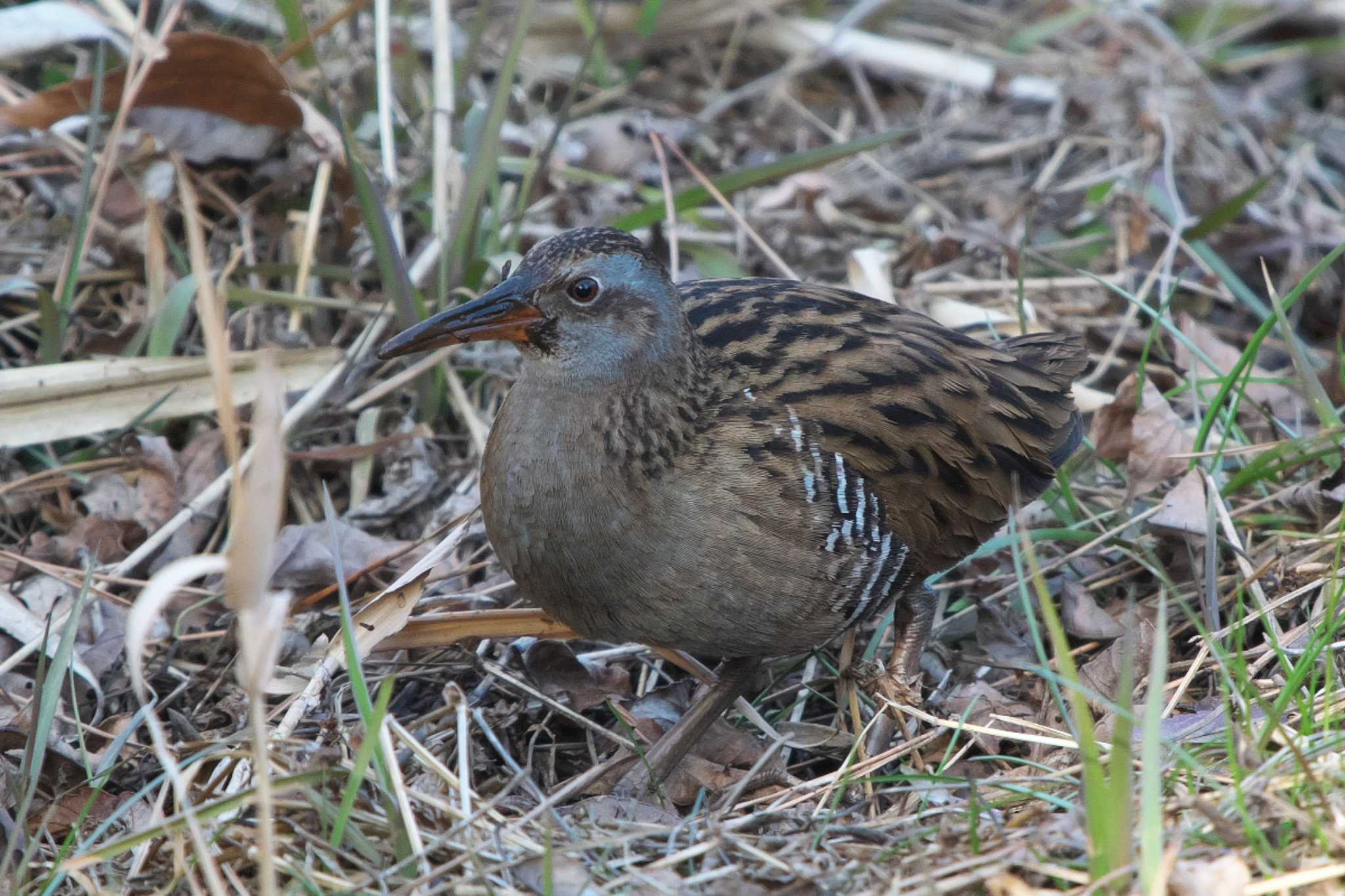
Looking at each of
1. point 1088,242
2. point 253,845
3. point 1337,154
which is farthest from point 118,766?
point 1337,154

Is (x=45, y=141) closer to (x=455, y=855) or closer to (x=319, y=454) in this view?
(x=319, y=454)

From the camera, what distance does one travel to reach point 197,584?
3.89 meters

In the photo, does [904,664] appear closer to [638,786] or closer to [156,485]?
[638,786]

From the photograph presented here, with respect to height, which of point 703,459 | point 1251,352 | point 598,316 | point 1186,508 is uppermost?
point 598,316

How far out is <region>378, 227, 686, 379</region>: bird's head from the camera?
309cm

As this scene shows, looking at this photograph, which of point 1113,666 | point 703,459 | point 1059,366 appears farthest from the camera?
point 1059,366

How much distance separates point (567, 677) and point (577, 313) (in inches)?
38.8

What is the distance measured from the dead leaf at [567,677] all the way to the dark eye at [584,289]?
0.96m

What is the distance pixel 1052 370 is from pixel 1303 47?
127 inches

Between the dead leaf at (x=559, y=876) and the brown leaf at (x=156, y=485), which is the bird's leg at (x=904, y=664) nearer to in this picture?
the dead leaf at (x=559, y=876)

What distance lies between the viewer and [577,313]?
10.3 feet

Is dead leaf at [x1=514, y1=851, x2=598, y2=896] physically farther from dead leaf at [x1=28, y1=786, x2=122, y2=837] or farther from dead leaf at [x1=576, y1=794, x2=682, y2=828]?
dead leaf at [x1=28, y1=786, x2=122, y2=837]

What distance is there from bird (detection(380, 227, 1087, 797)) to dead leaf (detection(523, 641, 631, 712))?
0.86 feet

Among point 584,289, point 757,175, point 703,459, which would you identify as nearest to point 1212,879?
point 703,459
